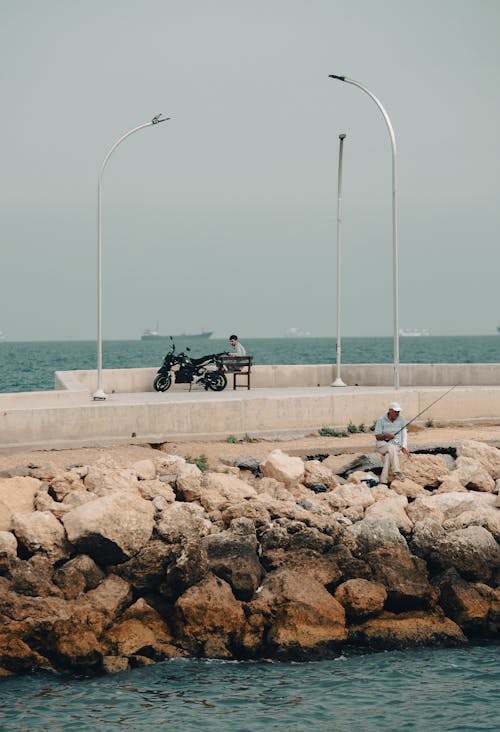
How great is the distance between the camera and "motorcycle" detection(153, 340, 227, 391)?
1239 inches

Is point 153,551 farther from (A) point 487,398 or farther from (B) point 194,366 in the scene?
(B) point 194,366

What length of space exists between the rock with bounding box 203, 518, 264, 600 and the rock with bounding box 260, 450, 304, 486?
2583mm

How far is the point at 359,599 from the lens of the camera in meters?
16.2

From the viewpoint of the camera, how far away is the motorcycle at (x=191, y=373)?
31469 mm

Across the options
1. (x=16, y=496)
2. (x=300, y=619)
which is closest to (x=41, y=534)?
(x=16, y=496)

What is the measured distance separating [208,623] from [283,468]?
4.78 m

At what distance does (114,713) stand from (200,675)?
154cm

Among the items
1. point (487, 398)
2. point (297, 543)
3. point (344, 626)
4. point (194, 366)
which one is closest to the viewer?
point (344, 626)

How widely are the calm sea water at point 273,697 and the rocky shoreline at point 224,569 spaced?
39 centimetres

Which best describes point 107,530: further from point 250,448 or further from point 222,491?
point 250,448

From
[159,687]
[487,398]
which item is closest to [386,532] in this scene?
[159,687]

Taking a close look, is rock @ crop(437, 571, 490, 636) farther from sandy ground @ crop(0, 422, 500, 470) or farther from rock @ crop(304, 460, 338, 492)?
sandy ground @ crop(0, 422, 500, 470)

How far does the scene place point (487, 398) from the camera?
86.8 ft

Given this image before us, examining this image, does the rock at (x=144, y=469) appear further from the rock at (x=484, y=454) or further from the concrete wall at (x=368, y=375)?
the concrete wall at (x=368, y=375)
